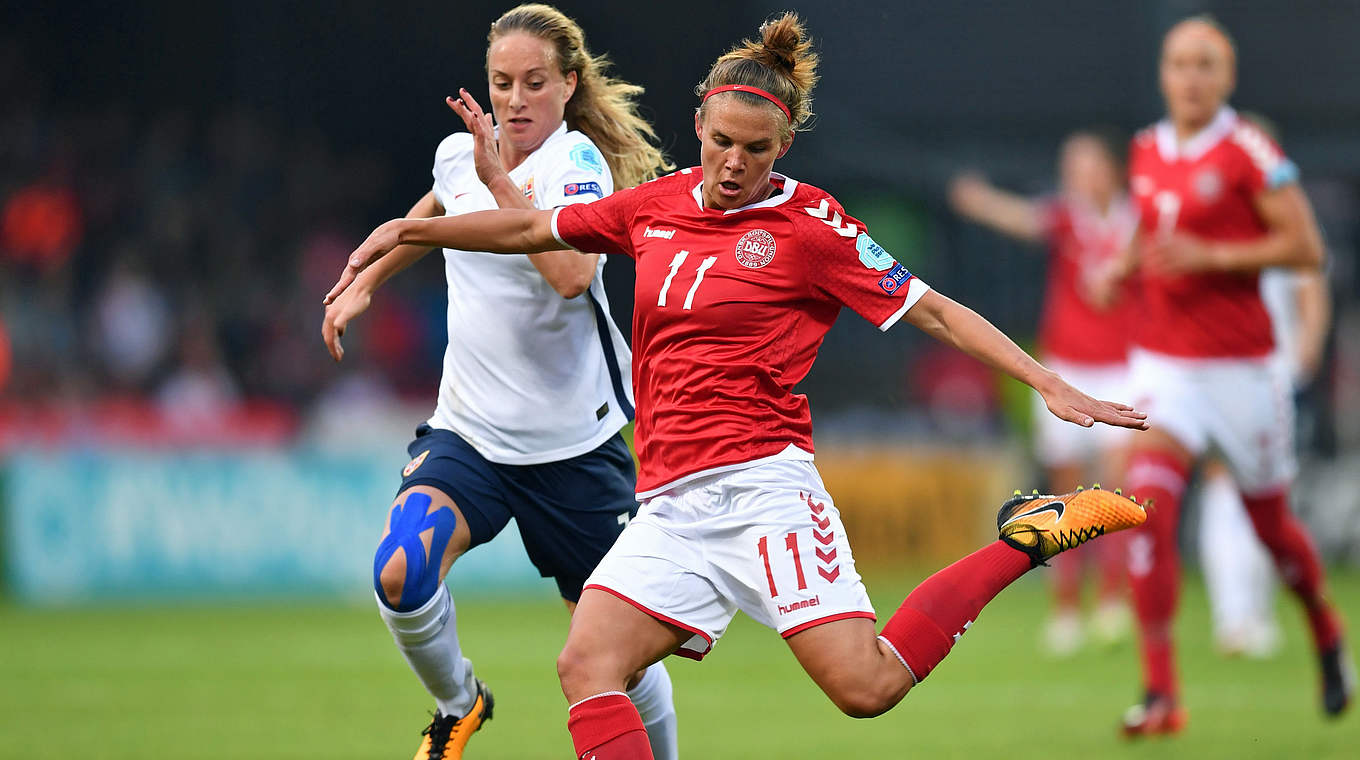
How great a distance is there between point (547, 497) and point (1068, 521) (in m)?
1.61

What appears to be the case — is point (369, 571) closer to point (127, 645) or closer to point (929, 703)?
point (127, 645)

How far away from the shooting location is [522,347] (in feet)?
17.3

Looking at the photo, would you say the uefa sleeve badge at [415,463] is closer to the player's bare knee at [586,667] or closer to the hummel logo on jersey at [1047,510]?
the player's bare knee at [586,667]

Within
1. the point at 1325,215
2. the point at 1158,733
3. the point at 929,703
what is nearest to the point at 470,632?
the point at 929,703

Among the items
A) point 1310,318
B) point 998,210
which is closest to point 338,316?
point 998,210

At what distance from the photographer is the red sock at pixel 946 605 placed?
4645 mm

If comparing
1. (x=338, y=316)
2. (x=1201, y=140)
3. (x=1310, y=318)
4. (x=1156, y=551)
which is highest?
(x=1201, y=140)

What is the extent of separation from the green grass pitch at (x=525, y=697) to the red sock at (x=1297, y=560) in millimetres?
432

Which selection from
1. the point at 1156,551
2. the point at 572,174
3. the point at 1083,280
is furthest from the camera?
the point at 1083,280

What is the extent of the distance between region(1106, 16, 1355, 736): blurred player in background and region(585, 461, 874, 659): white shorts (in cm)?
299

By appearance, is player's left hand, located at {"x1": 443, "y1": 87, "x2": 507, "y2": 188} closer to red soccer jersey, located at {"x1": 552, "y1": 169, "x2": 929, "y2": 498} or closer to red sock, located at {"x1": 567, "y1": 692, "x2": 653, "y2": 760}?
red soccer jersey, located at {"x1": 552, "y1": 169, "x2": 929, "y2": 498}

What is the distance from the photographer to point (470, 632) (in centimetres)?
1125

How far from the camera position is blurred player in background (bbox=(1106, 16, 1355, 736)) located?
717 cm

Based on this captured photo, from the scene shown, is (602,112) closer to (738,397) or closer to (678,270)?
(678,270)
